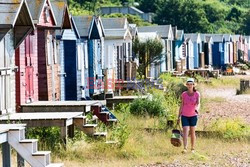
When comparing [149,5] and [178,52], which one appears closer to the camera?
[178,52]

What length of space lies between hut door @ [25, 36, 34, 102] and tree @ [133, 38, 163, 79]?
21121mm

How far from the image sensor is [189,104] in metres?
18.4

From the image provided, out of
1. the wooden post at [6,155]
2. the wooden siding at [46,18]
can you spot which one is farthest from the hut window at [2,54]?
the wooden post at [6,155]

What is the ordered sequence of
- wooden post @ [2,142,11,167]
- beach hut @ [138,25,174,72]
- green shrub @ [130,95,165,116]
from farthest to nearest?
beach hut @ [138,25,174,72], green shrub @ [130,95,165,116], wooden post @ [2,142,11,167]

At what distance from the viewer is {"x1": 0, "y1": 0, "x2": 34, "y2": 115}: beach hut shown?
18234 millimetres

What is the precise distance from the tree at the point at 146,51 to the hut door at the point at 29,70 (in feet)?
69.3

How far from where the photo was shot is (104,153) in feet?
59.3

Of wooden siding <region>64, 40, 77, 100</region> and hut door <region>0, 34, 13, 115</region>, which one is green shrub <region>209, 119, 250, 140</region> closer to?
hut door <region>0, 34, 13, 115</region>

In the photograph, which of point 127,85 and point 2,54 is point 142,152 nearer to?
point 2,54

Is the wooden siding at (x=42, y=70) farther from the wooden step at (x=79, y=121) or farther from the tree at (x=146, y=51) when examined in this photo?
the tree at (x=146, y=51)

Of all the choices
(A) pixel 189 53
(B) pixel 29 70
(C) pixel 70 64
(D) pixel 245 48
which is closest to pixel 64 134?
(B) pixel 29 70

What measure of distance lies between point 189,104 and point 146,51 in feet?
84.1

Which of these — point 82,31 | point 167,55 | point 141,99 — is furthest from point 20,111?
point 167,55

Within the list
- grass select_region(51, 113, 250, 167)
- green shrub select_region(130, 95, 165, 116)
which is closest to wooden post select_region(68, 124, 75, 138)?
grass select_region(51, 113, 250, 167)
